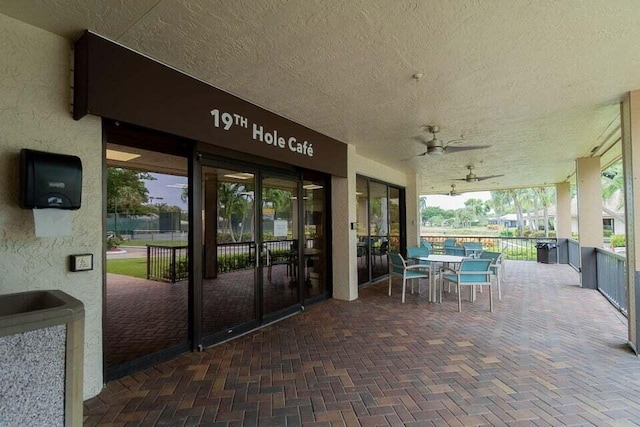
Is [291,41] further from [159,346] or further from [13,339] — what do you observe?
[159,346]

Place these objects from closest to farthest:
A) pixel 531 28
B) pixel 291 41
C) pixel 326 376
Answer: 1. pixel 531 28
2. pixel 291 41
3. pixel 326 376

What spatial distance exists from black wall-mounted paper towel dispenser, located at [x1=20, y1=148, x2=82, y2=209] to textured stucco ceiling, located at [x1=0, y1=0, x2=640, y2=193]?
935mm

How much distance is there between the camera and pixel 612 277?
510 centimetres

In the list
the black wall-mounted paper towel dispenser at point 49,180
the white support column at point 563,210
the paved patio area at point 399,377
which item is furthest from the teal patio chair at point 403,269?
the white support column at point 563,210

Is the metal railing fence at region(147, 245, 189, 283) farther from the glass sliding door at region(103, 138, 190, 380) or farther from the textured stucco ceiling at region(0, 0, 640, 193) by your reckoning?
the textured stucco ceiling at region(0, 0, 640, 193)

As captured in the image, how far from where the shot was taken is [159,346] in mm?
3172

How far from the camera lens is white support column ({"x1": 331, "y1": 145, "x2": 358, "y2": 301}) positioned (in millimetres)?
5281

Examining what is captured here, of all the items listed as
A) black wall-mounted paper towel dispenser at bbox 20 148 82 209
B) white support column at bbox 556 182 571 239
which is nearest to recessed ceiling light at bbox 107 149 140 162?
black wall-mounted paper towel dispenser at bbox 20 148 82 209

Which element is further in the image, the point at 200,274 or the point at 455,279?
the point at 455,279

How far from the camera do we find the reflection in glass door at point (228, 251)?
11.4 ft

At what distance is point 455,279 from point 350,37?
398cm

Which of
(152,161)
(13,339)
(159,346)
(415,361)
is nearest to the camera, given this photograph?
(13,339)

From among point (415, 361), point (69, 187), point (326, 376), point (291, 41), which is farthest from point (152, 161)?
point (415, 361)

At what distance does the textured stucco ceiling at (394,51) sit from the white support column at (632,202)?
11.9 inches
